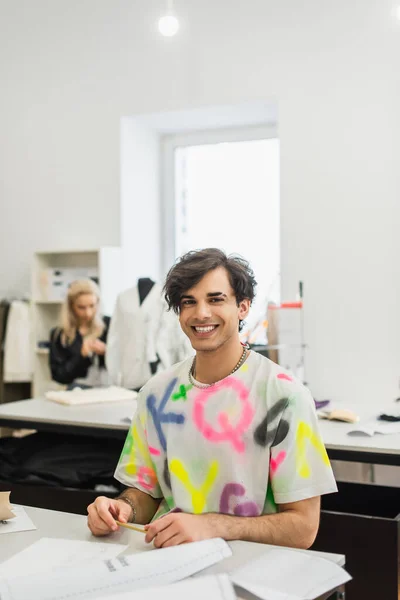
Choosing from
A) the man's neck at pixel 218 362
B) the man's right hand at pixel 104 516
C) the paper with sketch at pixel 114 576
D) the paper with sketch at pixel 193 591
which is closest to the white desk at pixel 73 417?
the man's neck at pixel 218 362

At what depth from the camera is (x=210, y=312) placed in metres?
1.92

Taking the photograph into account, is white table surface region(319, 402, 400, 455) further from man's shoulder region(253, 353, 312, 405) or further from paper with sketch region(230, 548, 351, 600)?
paper with sketch region(230, 548, 351, 600)

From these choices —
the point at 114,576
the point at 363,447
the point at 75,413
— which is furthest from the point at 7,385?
the point at 114,576

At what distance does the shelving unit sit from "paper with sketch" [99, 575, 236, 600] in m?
4.44

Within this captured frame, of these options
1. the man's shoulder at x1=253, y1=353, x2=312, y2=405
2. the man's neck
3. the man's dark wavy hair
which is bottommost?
the man's shoulder at x1=253, y1=353, x2=312, y2=405

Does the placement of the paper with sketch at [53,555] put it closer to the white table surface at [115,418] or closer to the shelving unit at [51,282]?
the white table surface at [115,418]

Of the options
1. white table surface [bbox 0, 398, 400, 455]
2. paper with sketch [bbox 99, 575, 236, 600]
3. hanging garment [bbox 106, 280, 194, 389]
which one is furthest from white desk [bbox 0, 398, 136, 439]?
paper with sketch [bbox 99, 575, 236, 600]

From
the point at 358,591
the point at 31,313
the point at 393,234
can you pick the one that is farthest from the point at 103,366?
the point at 358,591

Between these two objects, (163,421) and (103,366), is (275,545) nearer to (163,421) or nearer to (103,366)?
(163,421)

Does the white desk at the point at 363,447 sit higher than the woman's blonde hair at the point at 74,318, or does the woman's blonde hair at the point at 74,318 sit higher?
the woman's blonde hair at the point at 74,318

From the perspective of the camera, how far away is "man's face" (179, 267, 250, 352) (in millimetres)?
1922

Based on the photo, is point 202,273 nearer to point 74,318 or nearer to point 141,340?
point 141,340

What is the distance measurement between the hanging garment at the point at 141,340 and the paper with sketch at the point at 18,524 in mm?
2793

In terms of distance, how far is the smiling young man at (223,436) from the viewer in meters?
1.79
